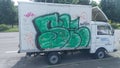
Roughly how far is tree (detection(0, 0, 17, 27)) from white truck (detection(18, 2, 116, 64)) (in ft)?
115

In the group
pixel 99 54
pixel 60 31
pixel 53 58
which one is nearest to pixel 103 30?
pixel 99 54

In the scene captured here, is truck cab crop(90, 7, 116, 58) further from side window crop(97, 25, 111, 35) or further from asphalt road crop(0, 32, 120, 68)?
asphalt road crop(0, 32, 120, 68)

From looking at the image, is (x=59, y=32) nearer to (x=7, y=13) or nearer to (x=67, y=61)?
(x=67, y=61)

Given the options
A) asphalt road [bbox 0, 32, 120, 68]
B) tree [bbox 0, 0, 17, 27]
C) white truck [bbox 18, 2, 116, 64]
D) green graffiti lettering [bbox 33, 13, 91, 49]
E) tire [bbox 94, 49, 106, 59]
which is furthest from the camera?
tree [bbox 0, 0, 17, 27]

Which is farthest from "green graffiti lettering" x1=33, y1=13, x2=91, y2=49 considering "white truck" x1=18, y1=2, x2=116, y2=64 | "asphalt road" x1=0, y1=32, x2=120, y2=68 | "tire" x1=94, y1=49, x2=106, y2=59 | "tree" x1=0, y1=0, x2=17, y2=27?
"tree" x1=0, y1=0, x2=17, y2=27

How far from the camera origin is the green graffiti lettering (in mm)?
10508

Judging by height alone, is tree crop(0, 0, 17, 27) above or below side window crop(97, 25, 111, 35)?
above

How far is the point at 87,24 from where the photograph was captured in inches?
452

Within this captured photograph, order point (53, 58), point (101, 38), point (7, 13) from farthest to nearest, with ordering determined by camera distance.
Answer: point (7, 13) < point (101, 38) < point (53, 58)

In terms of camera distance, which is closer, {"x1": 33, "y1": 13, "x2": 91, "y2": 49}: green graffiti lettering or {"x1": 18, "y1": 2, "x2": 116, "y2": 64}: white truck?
{"x1": 18, "y1": 2, "x2": 116, "y2": 64}: white truck

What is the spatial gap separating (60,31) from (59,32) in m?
0.08

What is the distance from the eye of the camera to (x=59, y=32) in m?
10.9

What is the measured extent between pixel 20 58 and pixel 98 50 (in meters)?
4.78

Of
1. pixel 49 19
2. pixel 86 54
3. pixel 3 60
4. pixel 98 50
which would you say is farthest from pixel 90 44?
pixel 3 60
